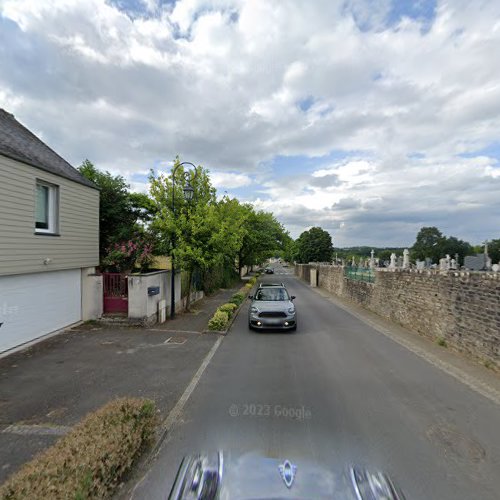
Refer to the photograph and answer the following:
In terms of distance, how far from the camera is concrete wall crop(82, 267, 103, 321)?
37.3ft

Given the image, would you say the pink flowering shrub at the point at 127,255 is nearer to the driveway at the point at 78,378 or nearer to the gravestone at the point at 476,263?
the driveway at the point at 78,378

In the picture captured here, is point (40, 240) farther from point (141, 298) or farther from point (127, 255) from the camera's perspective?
point (127, 255)

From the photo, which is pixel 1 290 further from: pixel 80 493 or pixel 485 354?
pixel 485 354

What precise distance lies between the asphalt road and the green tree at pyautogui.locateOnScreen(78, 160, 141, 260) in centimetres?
864

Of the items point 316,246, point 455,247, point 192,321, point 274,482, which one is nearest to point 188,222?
point 192,321

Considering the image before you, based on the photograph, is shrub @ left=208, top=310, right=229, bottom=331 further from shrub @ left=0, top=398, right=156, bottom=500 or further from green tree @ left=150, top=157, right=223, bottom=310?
shrub @ left=0, top=398, right=156, bottom=500

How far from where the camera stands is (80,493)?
2.51 metres

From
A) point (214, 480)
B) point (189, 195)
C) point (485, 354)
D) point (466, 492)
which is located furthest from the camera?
point (189, 195)

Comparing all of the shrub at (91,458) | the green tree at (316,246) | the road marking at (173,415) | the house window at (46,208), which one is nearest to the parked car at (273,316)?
the road marking at (173,415)

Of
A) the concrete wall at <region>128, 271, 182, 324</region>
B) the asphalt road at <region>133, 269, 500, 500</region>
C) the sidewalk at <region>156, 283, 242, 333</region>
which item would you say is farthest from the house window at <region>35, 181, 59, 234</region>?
the asphalt road at <region>133, 269, 500, 500</region>

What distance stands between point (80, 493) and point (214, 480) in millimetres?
1071

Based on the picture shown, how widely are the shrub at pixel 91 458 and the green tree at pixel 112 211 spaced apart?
11239mm

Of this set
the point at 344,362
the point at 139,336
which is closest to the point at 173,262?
the point at 139,336

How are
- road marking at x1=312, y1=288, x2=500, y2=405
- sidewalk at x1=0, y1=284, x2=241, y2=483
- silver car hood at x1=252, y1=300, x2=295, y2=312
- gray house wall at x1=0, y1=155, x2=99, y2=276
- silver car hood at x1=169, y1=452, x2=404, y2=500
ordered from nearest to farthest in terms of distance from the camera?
silver car hood at x1=169, y1=452, x2=404, y2=500, sidewalk at x1=0, y1=284, x2=241, y2=483, road marking at x1=312, y1=288, x2=500, y2=405, gray house wall at x1=0, y1=155, x2=99, y2=276, silver car hood at x1=252, y1=300, x2=295, y2=312
